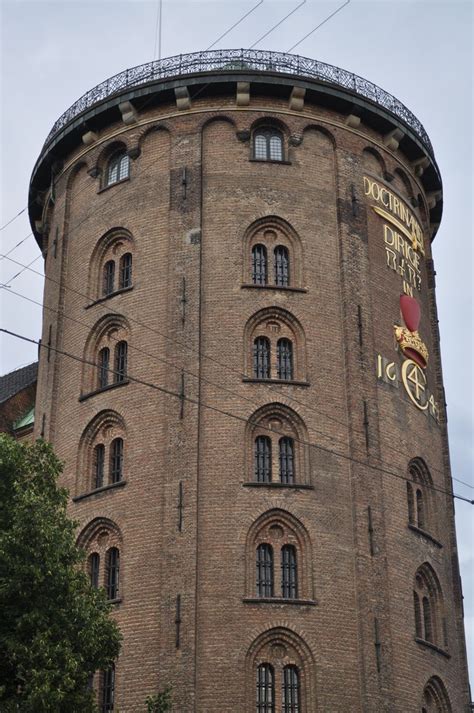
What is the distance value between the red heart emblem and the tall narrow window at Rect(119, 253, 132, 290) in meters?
8.70

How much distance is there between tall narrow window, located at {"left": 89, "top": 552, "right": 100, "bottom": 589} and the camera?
33.5 m

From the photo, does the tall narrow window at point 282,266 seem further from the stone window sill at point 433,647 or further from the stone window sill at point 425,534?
the stone window sill at point 433,647

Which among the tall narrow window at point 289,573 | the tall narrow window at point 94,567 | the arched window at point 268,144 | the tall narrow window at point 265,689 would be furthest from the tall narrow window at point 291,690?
the arched window at point 268,144

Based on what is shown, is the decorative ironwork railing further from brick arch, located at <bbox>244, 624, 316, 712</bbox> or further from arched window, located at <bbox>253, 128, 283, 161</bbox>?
brick arch, located at <bbox>244, 624, 316, 712</bbox>

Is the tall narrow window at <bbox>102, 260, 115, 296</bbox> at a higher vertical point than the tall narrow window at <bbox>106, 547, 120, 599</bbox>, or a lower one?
higher

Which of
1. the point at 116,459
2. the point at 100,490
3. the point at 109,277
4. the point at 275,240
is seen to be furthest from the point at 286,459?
the point at 109,277

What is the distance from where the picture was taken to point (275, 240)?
36.6 m

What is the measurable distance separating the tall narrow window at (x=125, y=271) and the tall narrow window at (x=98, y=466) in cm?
517

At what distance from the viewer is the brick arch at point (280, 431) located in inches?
1304

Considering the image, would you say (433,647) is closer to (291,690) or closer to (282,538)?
(291,690)

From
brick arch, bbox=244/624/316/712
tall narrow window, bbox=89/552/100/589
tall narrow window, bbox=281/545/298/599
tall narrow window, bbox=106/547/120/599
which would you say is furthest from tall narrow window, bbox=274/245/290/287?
brick arch, bbox=244/624/316/712

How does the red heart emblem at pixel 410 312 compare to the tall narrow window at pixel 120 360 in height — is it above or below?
above

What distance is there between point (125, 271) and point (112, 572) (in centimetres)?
967

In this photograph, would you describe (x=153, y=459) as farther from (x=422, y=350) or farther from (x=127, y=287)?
(x=422, y=350)
